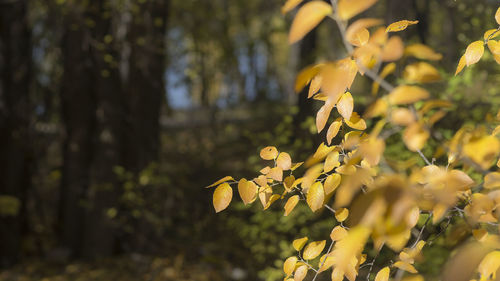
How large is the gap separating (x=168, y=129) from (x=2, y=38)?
33.3 feet

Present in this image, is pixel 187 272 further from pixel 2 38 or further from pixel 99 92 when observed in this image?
pixel 2 38

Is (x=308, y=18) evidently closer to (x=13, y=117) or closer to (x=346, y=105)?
A: (x=346, y=105)

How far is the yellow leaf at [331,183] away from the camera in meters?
1.49

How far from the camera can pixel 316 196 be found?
1.46 m

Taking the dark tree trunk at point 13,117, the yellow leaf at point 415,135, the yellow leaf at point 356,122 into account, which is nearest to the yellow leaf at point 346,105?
the yellow leaf at point 356,122

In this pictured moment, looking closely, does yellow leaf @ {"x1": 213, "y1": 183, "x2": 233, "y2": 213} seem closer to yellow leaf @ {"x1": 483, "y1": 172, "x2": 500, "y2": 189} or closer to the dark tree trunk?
yellow leaf @ {"x1": 483, "y1": 172, "x2": 500, "y2": 189}

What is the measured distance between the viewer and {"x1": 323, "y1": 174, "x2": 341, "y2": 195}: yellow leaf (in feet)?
4.87

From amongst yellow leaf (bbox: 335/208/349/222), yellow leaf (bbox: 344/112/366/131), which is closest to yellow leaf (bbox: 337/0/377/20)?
yellow leaf (bbox: 344/112/366/131)

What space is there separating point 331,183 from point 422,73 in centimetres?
59

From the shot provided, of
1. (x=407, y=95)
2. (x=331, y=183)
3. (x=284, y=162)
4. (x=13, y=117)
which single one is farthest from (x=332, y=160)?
(x=13, y=117)

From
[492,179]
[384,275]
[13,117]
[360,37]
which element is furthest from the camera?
[13,117]

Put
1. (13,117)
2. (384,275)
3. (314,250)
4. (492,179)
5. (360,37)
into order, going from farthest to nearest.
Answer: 1. (13,117)
2. (314,250)
3. (384,275)
4. (360,37)
5. (492,179)

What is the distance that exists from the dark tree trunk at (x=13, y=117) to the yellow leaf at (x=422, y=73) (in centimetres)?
579

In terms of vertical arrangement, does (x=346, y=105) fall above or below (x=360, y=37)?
below
